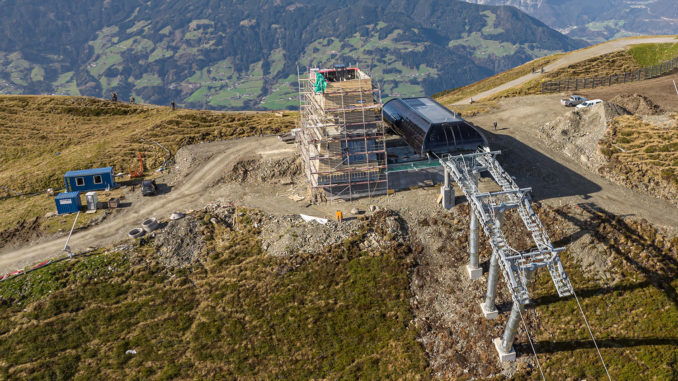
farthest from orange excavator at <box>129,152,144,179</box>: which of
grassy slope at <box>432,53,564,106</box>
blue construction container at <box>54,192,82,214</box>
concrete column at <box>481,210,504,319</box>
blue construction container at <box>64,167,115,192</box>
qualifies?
grassy slope at <box>432,53,564,106</box>

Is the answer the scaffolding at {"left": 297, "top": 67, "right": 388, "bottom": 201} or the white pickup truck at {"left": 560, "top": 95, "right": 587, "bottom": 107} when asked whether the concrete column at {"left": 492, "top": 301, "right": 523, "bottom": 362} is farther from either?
the white pickup truck at {"left": 560, "top": 95, "right": 587, "bottom": 107}

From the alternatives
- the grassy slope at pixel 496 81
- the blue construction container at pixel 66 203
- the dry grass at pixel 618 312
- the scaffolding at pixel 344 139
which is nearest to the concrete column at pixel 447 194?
the scaffolding at pixel 344 139

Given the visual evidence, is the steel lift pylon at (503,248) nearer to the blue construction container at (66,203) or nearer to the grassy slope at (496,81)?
the blue construction container at (66,203)

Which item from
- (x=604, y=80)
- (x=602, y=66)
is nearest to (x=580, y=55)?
(x=602, y=66)

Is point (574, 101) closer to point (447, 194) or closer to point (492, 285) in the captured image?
point (447, 194)

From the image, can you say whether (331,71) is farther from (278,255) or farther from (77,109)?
(77,109)

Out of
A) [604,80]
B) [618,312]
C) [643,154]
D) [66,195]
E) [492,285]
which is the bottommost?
[618,312]
